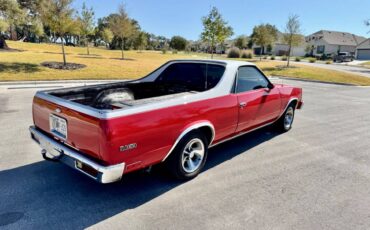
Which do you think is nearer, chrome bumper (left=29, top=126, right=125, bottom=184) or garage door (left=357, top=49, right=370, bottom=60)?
chrome bumper (left=29, top=126, right=125, bottom=184)

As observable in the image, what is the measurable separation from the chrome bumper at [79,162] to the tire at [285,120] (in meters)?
4.27

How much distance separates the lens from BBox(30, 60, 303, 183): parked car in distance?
8.91 feet

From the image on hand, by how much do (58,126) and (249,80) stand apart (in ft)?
10.3

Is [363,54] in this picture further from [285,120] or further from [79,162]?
[79,162]

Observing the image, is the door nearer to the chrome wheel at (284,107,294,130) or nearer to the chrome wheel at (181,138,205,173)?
the chrome wheel at (284,107,294,130)

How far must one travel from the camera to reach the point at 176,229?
2723mm

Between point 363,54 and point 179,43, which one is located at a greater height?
point 179,43

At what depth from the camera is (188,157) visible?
3.71 metres

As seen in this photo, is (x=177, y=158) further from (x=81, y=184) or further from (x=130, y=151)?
(x=81, y=184)

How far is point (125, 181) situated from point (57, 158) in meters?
0.95

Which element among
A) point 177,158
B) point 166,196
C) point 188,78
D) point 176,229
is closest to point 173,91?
point 188,78

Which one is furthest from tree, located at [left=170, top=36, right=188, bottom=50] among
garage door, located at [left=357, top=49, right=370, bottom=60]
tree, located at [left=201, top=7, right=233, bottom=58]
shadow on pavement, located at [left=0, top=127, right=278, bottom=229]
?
shadow on pavement, located at [left=0, top=127, right=278, bottom=229]

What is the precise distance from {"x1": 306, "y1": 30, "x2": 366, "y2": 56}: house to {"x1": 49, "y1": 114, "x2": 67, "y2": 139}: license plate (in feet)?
249

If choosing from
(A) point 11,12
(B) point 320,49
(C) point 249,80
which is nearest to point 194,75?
(C) point 249,80
